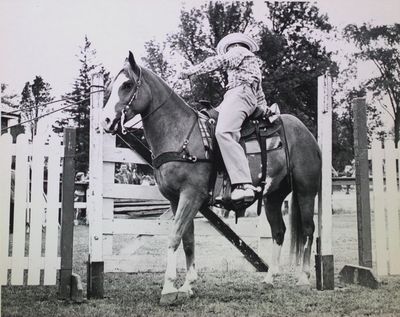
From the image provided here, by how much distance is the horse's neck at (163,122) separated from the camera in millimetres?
4898

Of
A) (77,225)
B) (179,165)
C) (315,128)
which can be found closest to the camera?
(179,165)

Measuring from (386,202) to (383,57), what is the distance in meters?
1.67

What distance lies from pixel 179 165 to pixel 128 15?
1675mm

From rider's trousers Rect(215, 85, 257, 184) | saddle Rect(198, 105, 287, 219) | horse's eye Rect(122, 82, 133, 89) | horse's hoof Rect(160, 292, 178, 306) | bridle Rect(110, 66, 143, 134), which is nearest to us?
horse's hoof Rect(160, 292, 178, 306)

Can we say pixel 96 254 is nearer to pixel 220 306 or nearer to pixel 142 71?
pixel 220 306

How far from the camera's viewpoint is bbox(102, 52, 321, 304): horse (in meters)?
4.65

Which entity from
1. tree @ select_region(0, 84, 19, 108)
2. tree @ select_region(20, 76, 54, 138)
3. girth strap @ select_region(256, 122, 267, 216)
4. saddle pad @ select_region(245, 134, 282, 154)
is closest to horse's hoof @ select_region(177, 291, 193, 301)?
girth strap @ select_region(256, 122, 267, 216)

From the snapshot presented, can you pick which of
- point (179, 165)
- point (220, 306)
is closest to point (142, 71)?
point (179, 165)

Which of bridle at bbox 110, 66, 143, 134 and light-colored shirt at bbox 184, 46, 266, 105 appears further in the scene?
light-colored shirt at bbox 184, 46, 266, 105

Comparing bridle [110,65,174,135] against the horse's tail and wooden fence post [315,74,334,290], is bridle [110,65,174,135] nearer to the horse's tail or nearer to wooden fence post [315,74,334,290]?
wooden fence post [315,74,334,290]

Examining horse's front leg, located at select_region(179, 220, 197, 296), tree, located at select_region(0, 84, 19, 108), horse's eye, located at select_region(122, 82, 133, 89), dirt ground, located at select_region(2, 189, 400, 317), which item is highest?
horse's eye, located at select_region(122, 82, 133, 89)

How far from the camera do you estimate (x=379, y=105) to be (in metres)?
5.77

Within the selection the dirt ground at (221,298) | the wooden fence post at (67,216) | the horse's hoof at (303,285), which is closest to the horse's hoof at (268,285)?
the dirt ground at (221,298)

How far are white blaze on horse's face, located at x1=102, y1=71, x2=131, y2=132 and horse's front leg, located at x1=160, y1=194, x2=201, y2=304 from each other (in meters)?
0.98
